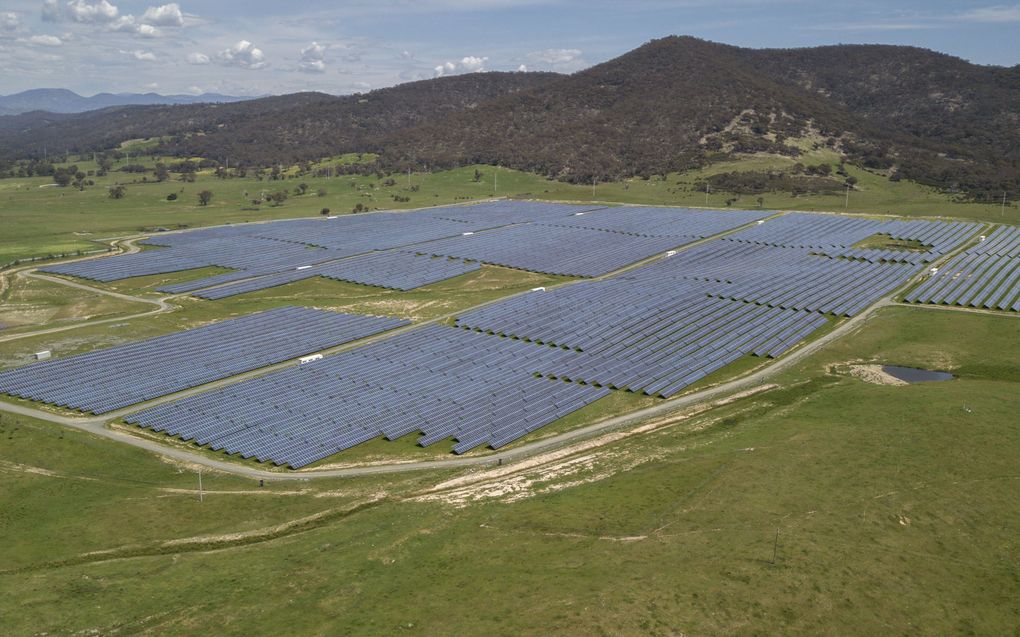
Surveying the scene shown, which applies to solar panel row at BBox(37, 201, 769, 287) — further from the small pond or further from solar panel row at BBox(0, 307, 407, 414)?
the small pond

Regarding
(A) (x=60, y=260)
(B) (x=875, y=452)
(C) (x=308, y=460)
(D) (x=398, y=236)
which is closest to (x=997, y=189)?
(D) (x=398, y=236)

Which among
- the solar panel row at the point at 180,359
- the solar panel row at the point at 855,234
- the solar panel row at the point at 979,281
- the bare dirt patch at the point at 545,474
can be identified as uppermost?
the solar panel row at the point at 855,234

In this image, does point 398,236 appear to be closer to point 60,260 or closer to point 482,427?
point 60,260

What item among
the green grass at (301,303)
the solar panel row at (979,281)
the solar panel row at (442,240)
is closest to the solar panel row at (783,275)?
the solar panel row at (979,281)

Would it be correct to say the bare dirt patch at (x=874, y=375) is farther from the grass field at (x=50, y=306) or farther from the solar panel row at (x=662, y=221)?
the grass field at (x=50, y=306)

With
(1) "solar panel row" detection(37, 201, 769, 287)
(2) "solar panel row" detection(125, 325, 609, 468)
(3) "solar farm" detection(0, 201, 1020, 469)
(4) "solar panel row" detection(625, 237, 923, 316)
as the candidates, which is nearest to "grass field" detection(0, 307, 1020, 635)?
(2) "solar panel row" detection(125, 325, 609, 468)

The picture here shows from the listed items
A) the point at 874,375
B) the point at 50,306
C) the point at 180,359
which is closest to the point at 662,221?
the point at 874,375

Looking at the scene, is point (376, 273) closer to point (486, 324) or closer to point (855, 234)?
point (486, 324)
